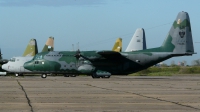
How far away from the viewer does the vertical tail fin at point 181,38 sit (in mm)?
60719

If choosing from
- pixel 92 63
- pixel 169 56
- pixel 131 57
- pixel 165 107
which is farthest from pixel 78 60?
pixel 165 107

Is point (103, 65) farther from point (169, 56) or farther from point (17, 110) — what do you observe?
point (17, 110)

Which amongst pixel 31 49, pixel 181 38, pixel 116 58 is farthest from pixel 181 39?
pixel 31 49

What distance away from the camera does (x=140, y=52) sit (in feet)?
204

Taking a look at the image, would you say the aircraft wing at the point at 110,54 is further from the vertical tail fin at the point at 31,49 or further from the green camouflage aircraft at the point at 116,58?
the vertical tail fin at the point at 31,49

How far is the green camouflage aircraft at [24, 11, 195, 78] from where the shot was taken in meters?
61.1

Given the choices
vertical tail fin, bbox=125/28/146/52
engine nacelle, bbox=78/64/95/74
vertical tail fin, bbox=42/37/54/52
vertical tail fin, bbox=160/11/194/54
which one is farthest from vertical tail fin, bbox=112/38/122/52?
vertical tail fin, bbox=160/11/194/54

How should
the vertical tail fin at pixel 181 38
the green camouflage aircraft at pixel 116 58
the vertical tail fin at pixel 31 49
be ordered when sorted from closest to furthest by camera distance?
the vertical tail fin at pixel 181 38, the green camouflage aircraft at pixel 116 58, the vertical tail fin at pixel 31 49

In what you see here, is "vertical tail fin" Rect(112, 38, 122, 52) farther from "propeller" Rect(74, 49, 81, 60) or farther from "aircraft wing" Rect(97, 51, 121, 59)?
"propeller" Rect(74, 49, 81, 60)

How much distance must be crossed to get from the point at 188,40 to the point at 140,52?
5775 millimetres

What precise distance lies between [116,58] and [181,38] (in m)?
8.04

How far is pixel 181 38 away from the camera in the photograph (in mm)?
61125

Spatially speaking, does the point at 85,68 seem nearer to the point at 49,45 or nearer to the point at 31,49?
the point at 49,45

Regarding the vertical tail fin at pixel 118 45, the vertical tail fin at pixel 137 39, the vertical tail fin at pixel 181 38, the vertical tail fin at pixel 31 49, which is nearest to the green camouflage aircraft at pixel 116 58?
the vertical tail fin at pixel 181 38
